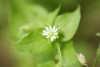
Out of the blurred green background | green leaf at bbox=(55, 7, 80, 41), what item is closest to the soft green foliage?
green leaf at bbox=(55, 7, 80, 41)

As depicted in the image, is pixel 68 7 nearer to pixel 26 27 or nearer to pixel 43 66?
pixel 26 27

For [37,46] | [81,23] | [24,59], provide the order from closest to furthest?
[37,46], [24,59], [81,23]

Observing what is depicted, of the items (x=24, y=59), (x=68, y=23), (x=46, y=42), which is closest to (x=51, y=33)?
(x=46, y=42)

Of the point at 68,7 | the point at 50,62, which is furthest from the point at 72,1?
the point at 50,62

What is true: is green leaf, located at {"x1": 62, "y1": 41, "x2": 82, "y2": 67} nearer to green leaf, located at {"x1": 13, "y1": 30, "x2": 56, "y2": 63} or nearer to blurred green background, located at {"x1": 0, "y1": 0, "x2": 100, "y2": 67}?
green leaf, located at {"x1": 13, "y1": 30, "x2": 56, "y2": 63}

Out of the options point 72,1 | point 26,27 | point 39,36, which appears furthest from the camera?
point 72,1

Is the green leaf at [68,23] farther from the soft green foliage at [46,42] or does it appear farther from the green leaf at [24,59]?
the green leaf at [24,59]

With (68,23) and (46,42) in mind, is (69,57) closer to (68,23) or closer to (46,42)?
(46,42)
